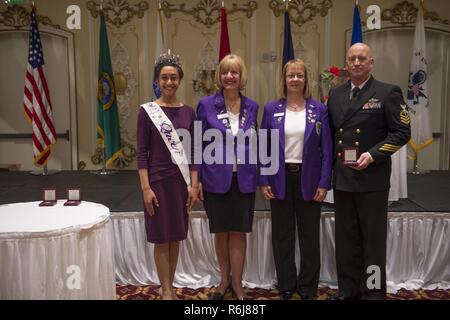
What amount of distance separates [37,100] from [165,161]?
9.92 feet

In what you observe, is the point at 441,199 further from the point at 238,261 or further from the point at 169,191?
the point at 169,191

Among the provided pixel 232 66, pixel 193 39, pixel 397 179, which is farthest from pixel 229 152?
pixel 193 39

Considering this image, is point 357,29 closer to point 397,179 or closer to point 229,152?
point 397,179

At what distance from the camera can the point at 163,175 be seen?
2240 mm

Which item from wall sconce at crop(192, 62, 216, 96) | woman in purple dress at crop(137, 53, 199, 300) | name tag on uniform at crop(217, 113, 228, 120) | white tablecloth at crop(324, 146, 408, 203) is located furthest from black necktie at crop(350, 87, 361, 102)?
wall sconce at crop(192, 62, 216, 96)

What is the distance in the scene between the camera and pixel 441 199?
3.22m

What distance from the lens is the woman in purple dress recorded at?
7.25 feet

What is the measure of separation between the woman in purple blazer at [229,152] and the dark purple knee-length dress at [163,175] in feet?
0.36

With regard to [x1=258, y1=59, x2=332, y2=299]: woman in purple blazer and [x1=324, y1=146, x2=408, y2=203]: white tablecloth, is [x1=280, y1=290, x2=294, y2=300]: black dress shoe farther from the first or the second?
[x1=324, y1=146, x2=408, y2=203]: white tablecloth

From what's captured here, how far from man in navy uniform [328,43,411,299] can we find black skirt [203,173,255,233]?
19.1 inches

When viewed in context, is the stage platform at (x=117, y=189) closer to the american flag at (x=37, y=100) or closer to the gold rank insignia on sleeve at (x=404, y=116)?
the american flag at (x=37, y=100)

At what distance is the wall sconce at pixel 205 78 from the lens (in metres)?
5.27

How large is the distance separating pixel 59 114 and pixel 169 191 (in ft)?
12.1
